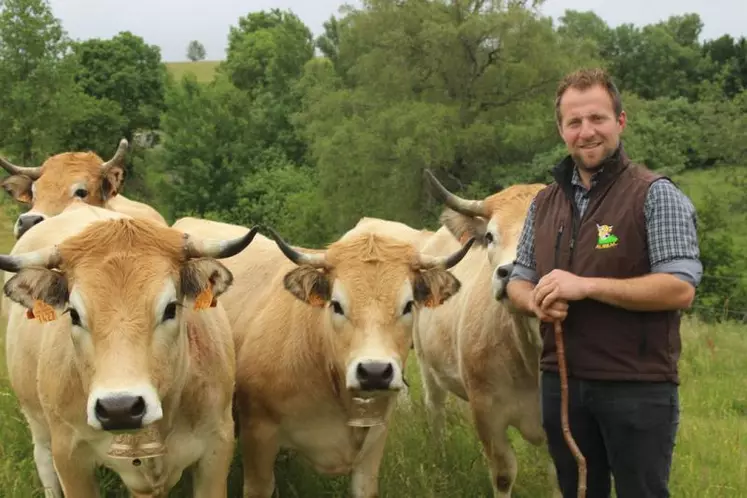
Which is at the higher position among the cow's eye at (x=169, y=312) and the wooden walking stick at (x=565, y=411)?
the cow's eye at (x=169, y=312)

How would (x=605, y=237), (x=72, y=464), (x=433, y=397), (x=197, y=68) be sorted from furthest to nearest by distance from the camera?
1. (x=197, y=68)
2. (x=433, y=397)
3. (x=72, y=464)
4. (x=605, y=237)

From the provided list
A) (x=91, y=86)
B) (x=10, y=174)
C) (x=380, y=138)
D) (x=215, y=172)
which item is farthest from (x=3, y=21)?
(x=10, y=174)

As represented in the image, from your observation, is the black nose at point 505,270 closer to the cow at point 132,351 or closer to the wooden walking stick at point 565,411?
the wooden walking stick at point 565,411

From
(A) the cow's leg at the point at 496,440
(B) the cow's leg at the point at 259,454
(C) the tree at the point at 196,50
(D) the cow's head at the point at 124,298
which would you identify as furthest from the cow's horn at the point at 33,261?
(C) the tree at the point at 196,50

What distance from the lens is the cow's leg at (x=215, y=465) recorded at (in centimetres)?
445

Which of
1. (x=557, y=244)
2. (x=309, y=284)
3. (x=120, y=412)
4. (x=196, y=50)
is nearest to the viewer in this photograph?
(x=120, y=412)

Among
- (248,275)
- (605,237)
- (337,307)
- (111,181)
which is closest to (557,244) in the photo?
(605,237)

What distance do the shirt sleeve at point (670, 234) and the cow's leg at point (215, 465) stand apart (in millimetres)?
2543

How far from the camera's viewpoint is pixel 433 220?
103ft

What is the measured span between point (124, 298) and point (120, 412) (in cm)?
55

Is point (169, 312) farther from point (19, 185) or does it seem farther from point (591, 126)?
point (19, 185)

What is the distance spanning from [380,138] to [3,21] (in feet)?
70.5

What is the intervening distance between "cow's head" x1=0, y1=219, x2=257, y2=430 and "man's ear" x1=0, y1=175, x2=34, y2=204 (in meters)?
5.45

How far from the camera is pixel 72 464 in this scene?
4.28 meters
